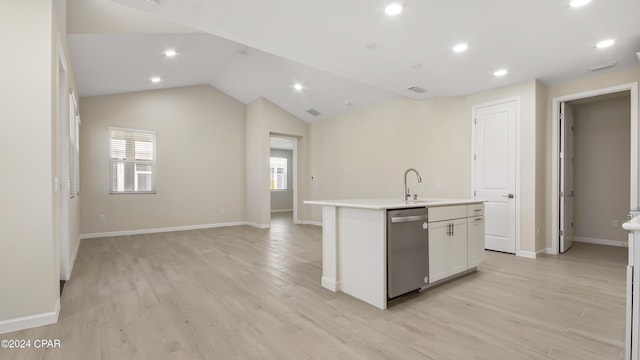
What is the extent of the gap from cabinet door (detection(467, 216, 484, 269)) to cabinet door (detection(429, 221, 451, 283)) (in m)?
0.49

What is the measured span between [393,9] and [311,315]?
273 centimetres

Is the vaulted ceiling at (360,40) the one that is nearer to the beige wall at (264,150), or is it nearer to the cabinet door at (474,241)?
the beige wall at (264,150)

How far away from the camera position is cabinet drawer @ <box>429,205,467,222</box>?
118 inches

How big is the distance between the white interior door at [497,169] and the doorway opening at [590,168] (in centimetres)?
65

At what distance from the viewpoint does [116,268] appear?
3.78m

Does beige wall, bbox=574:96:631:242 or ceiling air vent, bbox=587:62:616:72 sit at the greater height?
ceiling air vent, bbox=587:62:616:72

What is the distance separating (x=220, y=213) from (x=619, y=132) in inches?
324

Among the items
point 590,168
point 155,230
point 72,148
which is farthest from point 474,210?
point 155,230

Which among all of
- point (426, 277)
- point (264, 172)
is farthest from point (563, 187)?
point (264, 172)

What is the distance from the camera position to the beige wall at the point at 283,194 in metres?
11.4

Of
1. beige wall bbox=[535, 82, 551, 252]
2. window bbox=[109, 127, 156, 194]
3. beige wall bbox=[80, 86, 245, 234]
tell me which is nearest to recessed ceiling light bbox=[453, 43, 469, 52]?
beige wall bbox=[535, 82, 551, 252]

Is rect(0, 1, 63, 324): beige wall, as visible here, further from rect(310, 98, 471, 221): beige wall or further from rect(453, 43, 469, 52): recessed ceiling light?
rect(310, 98, 471, 221): beige wall

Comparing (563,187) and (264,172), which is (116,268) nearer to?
(264,172)

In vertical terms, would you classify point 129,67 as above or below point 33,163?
above
